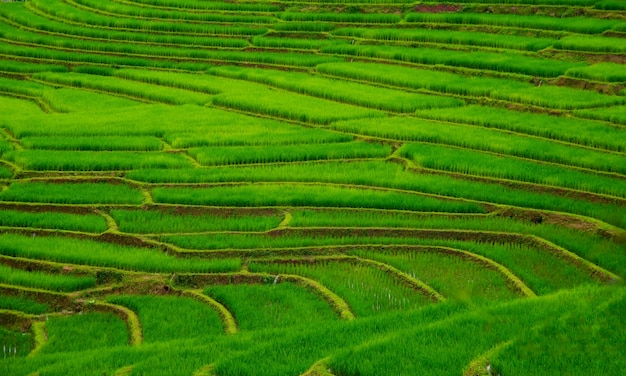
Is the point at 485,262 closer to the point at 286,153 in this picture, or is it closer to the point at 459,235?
the point at 459,235

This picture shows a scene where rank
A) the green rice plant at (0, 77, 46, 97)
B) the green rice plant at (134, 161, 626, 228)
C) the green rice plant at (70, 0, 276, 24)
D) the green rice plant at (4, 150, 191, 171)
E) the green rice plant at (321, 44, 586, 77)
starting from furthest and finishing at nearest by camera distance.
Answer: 1. the green rice plant at (70, 0, 276, 24)
2. the green rice plant at (0, 77, 46, 97)
3. the green rice plant at (321, 44, 586, 77)
4. the green rice plant at (4, 150, 191, 171)
5. the green rice plant at (134, 161, 626, 228)

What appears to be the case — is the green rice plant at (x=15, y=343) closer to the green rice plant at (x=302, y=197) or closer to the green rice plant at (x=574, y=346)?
the green rice plant at (x=302, y=197)

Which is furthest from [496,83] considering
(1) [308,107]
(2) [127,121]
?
(2) [127,121]

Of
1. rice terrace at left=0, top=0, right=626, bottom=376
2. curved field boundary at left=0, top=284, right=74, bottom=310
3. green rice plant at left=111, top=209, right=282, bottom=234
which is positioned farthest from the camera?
green rice plant at left=111, top=209, right=282, bottom=234

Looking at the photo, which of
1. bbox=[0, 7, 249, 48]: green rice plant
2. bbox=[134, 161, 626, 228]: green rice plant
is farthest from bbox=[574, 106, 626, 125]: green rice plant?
bbox=[0, 7, 249, 48]: green rice plant

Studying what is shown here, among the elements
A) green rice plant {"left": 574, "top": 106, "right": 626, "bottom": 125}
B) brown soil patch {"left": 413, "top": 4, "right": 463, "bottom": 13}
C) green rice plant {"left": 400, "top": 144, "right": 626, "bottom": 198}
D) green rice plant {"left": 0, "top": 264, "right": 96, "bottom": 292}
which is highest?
brown soil patch {"left": 413, "top": 4, "right": 463, "bottom": 13}

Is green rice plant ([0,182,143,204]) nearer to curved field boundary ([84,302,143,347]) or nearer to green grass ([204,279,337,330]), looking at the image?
curved field boundary ([84,302,143,347])

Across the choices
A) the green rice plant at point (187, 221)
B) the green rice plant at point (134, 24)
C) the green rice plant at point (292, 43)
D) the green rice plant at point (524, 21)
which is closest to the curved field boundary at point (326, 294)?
the green rice plant at point (187, 221)
